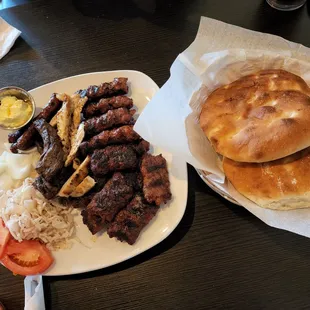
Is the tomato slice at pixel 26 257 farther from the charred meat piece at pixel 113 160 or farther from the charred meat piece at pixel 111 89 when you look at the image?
the charred meat piece at pixel 111 89

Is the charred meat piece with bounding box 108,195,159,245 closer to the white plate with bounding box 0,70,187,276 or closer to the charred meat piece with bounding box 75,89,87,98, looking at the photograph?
the white plate with bounding box 0,70,187,276

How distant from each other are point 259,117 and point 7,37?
2081mm

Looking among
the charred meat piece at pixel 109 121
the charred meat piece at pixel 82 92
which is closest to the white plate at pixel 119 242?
the charred meat piece at pixel 109 121

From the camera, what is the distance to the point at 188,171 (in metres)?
2.23

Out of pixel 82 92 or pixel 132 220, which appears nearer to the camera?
pixel 132 220

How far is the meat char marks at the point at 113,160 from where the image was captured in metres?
2.14

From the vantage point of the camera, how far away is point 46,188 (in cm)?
212

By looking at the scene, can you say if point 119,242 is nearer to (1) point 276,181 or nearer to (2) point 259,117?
(1) point 276,181

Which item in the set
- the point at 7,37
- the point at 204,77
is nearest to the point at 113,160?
the point at 204,77

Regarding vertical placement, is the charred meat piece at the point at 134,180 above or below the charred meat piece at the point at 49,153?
below

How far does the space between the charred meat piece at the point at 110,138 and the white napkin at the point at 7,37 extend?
1167mm

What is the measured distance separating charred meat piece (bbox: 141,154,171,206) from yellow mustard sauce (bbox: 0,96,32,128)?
85 centimetres

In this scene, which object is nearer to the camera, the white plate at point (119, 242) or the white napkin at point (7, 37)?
the white plate at point (119, 242)

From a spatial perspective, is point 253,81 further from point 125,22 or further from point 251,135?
point 125,22
